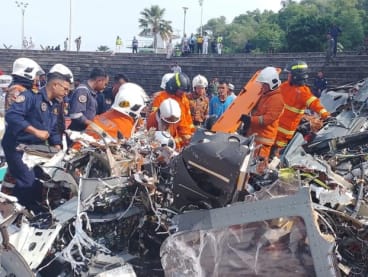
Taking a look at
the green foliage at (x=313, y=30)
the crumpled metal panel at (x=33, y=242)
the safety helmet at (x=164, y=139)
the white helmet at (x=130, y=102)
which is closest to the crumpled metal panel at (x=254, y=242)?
the crumpled metal panel at (x=33, y=242)

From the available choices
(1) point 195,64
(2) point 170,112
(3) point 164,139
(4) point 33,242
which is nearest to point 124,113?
(2) point 170,112

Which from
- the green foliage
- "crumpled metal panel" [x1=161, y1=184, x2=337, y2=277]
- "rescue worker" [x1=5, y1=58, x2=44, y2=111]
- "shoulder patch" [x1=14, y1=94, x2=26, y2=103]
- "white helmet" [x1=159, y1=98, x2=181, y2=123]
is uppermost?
the green foliage

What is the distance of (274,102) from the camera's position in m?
6.24

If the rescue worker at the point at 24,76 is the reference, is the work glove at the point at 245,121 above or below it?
below

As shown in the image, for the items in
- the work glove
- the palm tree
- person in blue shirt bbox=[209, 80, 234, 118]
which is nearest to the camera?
the work glove

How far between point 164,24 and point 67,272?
52.8m

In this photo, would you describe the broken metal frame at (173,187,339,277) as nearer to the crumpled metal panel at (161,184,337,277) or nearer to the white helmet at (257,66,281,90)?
the crumpled metal panel at (161,184,337,277)

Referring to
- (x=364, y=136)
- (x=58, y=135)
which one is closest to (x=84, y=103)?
(x=58, y=135)

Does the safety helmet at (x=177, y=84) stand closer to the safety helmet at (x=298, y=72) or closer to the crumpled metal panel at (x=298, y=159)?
Result: the safety helmet at (x=298, y=72)

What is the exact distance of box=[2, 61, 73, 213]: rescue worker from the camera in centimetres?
493

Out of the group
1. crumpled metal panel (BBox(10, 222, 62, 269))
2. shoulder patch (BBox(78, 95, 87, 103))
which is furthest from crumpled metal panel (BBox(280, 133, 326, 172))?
shoulder patch (BBox(78, 95, 87, 103))

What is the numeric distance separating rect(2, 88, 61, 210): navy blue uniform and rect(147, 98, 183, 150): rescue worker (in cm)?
118

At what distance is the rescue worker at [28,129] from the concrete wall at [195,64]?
16538mm

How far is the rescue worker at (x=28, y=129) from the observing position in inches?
194
